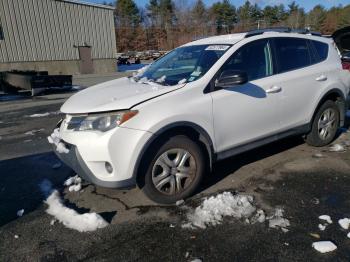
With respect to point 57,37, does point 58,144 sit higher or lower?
lower

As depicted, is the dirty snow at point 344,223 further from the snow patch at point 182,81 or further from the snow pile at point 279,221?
the snow patch at point 182,81

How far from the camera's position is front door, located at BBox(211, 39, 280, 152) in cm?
360

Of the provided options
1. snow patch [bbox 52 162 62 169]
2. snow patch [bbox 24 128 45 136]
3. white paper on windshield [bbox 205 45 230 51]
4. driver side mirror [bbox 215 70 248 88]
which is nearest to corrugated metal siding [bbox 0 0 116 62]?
snow patch [bbox 24 128 45 136]

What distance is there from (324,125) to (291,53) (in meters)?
1.39

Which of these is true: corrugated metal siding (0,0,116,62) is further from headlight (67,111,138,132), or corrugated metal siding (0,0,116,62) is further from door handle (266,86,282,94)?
door handle (266,86,282,94)

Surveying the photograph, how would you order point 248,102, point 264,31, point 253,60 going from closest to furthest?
1. point 248,102
2. point 253,60
3. point 264,31

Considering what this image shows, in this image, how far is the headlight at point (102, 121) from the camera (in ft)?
9.99

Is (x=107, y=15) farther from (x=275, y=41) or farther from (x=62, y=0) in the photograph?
(x=275, y=41)

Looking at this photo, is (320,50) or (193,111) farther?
(320,50)

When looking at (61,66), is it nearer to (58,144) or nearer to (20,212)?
(58,144)

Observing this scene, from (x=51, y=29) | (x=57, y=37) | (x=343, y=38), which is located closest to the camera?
(x=343, y=38)

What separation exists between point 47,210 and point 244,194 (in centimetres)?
223

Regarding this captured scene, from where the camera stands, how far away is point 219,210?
3.23 m

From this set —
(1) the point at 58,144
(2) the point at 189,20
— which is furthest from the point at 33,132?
(2) the point at 189,20
